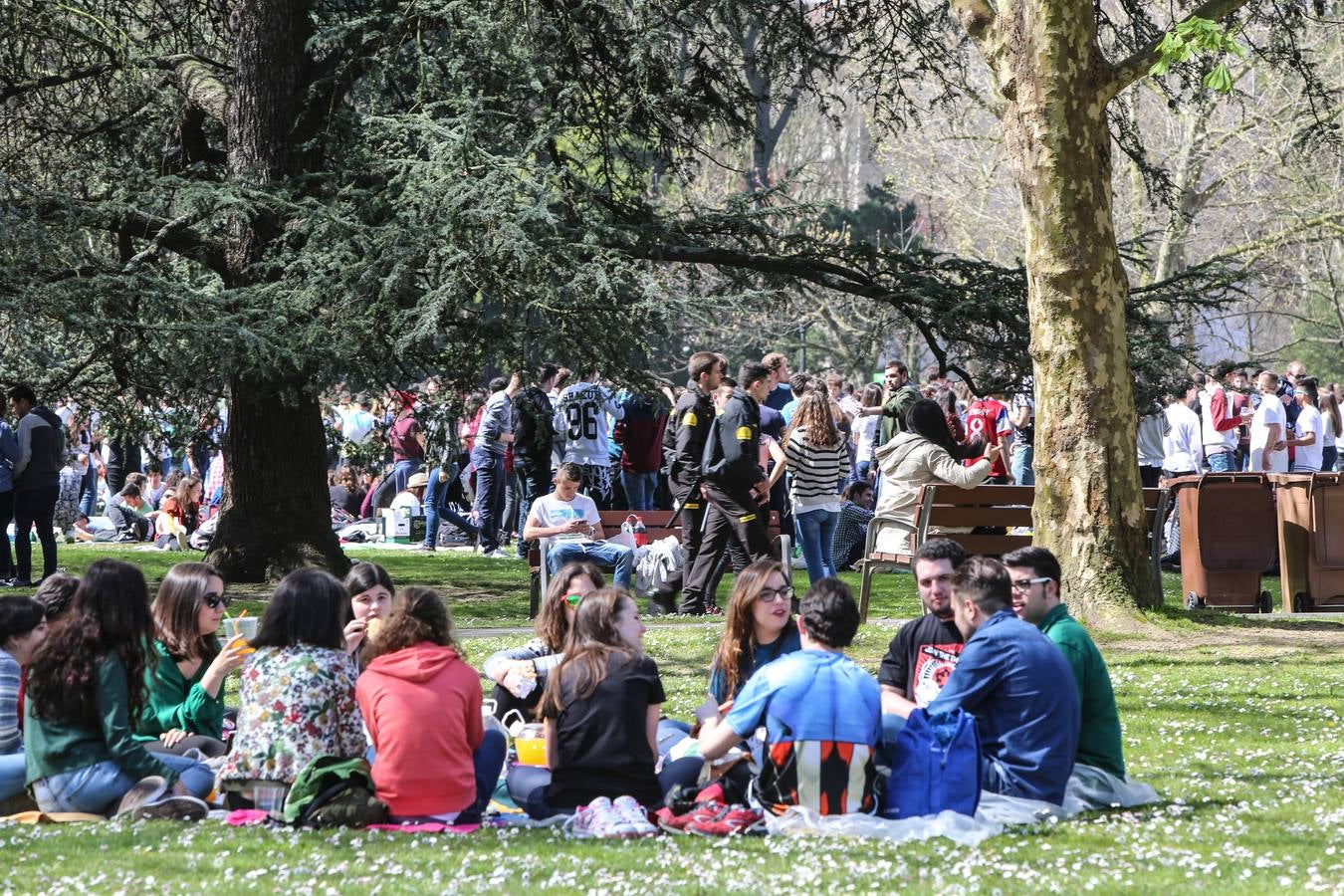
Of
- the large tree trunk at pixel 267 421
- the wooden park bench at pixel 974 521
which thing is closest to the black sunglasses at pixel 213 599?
the wooden park bench at pixel 974 521

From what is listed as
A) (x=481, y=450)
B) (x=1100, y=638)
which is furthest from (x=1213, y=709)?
(x=481, y=450)

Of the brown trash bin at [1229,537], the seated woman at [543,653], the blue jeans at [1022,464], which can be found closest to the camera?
the seated woman at [543,653]

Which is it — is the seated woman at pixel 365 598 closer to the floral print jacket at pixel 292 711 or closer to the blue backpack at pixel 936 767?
the floral print jacket at pixel 292 711

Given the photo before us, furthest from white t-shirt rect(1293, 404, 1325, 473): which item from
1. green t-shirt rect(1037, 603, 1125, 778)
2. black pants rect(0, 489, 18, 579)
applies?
green t-shirt rect(1037, 603, 1125, 778)

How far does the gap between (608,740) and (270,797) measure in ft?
4.32

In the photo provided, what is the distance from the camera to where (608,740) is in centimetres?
663

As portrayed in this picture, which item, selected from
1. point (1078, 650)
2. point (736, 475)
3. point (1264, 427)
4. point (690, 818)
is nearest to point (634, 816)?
point (690, 818)

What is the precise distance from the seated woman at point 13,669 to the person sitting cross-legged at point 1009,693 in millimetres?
3686

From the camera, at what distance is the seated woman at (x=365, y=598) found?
793cm

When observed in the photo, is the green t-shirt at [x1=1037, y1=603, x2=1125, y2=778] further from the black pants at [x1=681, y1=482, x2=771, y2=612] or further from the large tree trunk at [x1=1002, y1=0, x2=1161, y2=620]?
the black pants at [x1=681, y1=482, x2=771, y2=612]

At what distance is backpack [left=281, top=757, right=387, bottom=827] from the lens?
6.43m

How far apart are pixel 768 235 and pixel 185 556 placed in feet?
29.1

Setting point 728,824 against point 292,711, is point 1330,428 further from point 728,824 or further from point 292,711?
point 292,711

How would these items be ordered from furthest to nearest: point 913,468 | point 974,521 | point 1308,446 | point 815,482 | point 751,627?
point 1308,446
point 815,482
point 913,468
point 974,521
point 751,627
